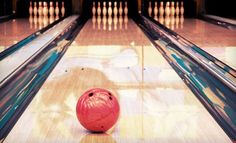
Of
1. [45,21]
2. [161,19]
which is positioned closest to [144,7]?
[161,19]

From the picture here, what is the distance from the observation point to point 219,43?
189 inches

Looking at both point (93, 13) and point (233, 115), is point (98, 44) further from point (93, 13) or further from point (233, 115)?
point (93, 13)

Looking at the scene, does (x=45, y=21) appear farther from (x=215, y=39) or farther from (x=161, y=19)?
(x=215, y=39)

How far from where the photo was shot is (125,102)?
2529 millimetres

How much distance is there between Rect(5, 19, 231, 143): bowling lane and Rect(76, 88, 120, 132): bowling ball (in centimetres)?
4

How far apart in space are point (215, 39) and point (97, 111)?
347cm

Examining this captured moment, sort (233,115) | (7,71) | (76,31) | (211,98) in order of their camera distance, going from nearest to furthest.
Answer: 1. (233,115)
2. (211,98)
3. (7,71)
4. (76,31)

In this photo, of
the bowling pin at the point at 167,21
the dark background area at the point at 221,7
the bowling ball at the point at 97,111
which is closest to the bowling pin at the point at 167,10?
the bowling pin at the point at 167,21

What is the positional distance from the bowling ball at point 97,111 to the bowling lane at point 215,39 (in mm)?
1736

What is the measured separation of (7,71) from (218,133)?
1.78 meters

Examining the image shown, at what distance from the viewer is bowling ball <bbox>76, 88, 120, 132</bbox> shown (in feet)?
6.23

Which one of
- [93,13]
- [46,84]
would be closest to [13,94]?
[46,84]

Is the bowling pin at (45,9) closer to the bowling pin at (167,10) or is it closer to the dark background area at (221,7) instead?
the bowling pin at (167,10)

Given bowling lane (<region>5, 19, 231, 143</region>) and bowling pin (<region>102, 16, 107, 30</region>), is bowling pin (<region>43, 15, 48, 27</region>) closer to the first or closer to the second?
bowling pin (<region>102, 16, 107, 30</region>)
